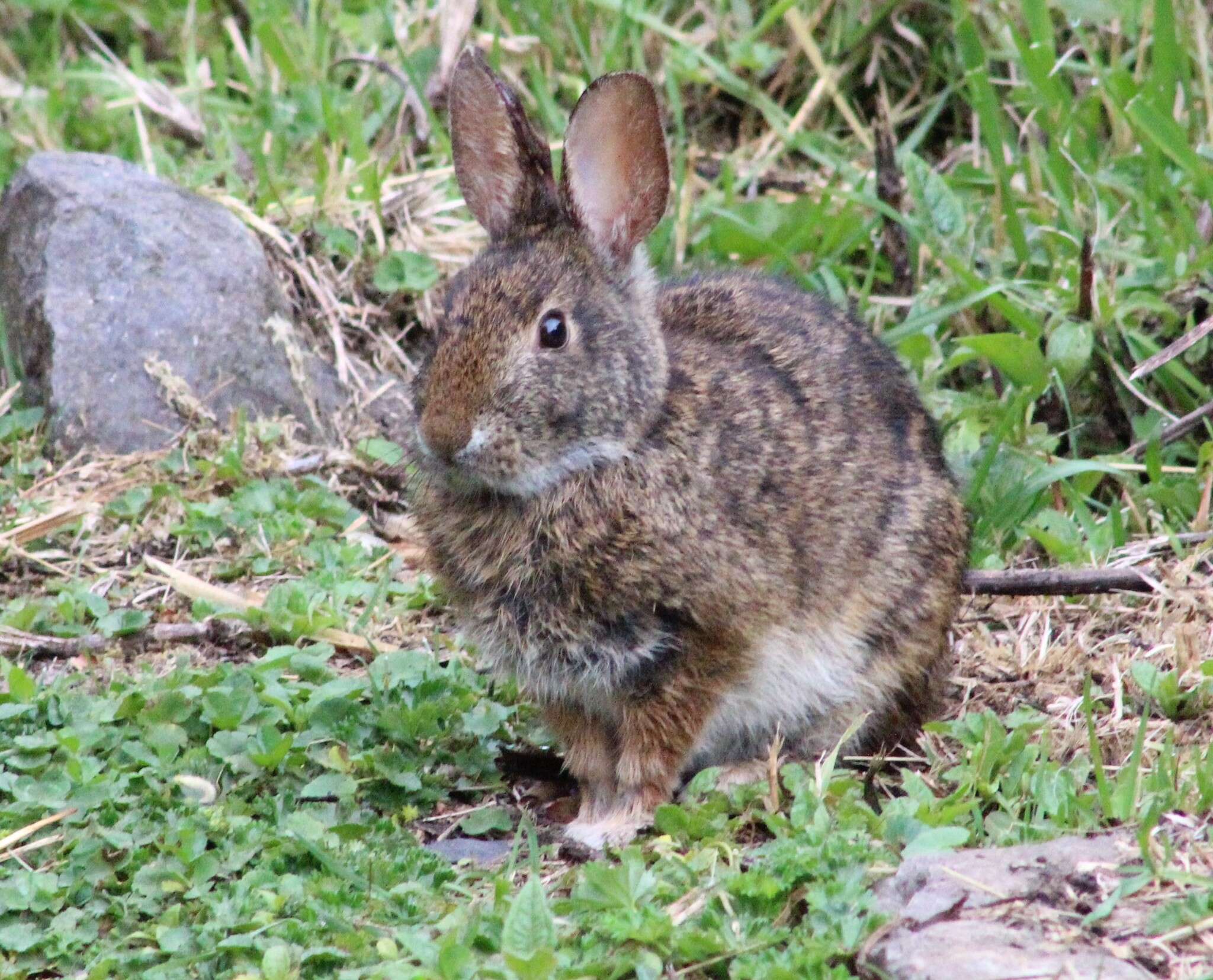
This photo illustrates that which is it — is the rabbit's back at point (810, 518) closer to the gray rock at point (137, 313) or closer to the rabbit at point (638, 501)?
the rabbit at point (638, 501)

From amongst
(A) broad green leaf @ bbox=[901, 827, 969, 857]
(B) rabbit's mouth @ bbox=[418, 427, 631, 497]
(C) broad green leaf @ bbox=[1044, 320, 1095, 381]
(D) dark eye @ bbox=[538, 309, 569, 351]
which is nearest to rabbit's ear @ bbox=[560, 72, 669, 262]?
(D) dark eye @ bbox=[538, 309, 569, 351]

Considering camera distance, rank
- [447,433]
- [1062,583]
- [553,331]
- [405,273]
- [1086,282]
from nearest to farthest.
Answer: [447,433], [553,331], [1062,583], [1086,282], [405,273]

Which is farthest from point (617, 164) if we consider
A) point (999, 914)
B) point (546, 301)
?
point (999, 914)

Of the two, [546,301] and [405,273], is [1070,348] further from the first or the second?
→ [405,273]

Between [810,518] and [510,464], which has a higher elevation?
[510,464]

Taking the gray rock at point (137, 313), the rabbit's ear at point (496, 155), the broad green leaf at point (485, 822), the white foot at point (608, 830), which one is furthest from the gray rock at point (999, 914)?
the gray rock at point (137, 313)

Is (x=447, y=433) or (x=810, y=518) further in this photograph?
(x=810, y=518)
